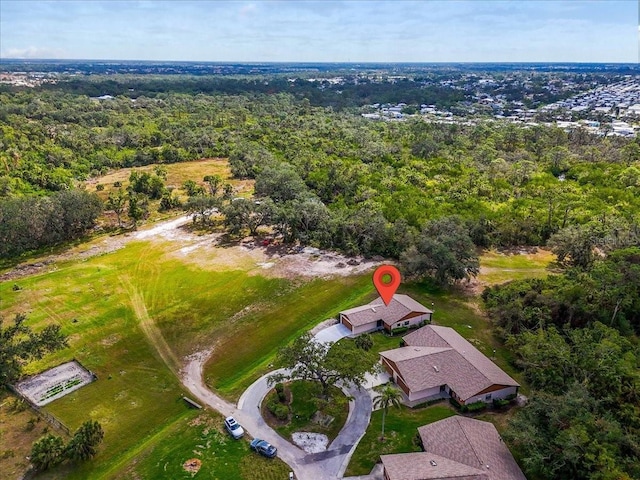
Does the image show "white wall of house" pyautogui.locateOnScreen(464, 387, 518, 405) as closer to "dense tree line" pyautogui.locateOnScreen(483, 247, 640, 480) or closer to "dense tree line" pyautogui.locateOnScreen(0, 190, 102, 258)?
"dense tree line" pyautogui.locateOnScreen(483, 247, 640, 480)

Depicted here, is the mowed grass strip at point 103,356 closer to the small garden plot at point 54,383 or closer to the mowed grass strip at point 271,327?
the small garden plot at point 54,383

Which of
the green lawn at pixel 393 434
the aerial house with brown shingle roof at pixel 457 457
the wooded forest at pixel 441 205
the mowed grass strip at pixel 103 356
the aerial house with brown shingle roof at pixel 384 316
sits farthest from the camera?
the aerial house with brown shingle roof at pixel 384 316

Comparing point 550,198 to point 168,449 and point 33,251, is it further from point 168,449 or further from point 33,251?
point 33,251

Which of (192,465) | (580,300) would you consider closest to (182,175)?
(192,465)

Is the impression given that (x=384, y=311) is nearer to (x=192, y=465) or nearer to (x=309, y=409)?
(x=309, y=409)

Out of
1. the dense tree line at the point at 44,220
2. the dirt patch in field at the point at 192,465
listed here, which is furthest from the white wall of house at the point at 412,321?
Result: the dense tree line at the point at 44,220

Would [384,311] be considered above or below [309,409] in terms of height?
above

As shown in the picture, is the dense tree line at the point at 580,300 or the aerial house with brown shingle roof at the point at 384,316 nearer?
the dense tree line at the point at 580,300
